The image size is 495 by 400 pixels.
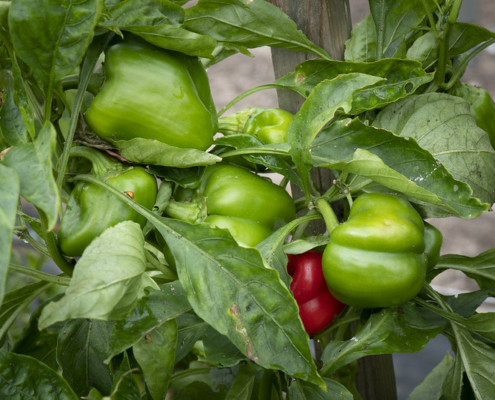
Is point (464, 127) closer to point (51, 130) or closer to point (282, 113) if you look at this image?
point (282, 113)

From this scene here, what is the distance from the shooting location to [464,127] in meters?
0.67

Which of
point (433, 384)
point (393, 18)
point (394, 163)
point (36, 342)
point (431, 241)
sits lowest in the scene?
point (433, 384)

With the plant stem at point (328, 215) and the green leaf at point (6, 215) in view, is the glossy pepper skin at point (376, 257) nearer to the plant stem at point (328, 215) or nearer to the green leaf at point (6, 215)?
the plant stem at point (328, 215)

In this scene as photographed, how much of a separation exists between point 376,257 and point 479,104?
1.14 feet

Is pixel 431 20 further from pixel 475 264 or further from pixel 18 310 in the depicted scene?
pixel 18 310

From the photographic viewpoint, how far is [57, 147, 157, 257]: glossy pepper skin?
0.59 meters

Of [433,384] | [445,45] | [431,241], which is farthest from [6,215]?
[433,384]

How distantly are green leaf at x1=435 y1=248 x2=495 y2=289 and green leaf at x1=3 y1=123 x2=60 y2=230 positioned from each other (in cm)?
55

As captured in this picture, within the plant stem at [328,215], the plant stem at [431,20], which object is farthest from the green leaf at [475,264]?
the plant stem at [431,20]

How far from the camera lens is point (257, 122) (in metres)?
0.75

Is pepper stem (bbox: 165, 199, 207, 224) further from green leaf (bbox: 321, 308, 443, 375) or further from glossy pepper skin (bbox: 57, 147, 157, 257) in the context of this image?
green leaf (bbox: 321, 308, 443, 375)

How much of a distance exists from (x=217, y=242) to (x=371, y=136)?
0.74 ft

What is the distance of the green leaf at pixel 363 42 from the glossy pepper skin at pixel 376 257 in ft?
0.92

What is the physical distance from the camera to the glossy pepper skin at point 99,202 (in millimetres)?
587
